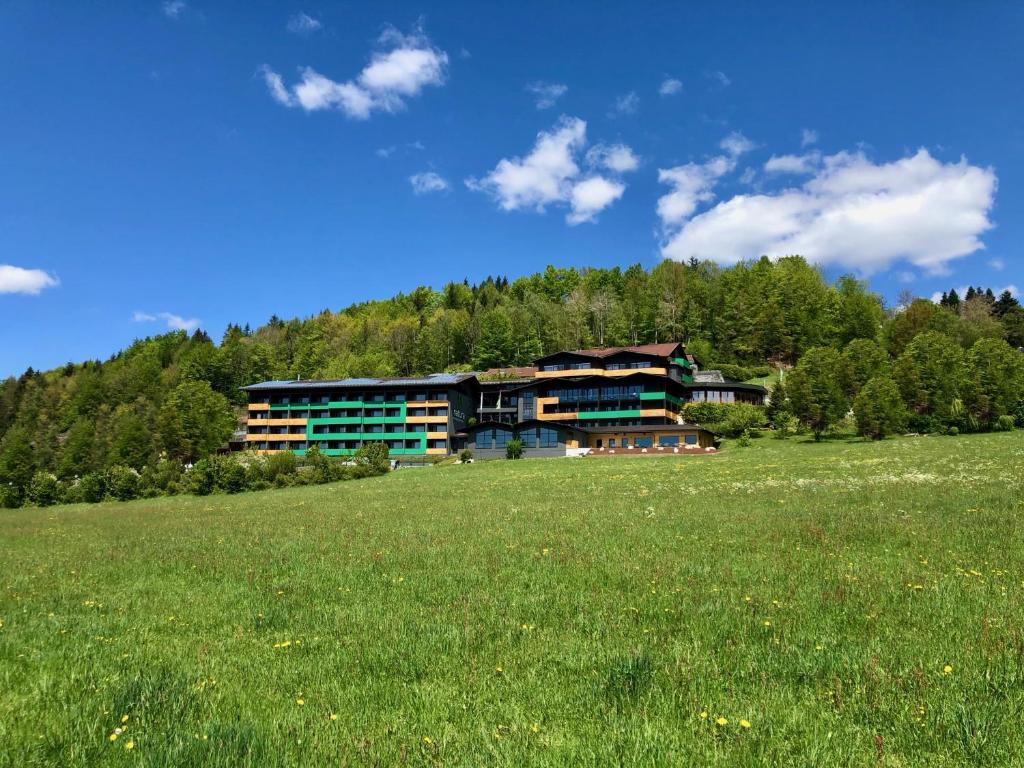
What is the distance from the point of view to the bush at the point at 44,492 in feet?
198

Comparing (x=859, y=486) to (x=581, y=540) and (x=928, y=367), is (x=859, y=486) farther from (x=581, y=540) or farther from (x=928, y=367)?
(x=928, y=367)

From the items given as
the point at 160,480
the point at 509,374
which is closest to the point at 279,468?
the point at 160,480

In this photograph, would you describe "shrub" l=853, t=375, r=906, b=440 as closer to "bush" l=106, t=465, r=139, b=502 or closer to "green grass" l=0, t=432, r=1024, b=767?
"green grass" l=0, t=432, r=1024, b=767

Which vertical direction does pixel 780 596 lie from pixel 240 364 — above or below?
below

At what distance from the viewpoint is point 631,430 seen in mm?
82625

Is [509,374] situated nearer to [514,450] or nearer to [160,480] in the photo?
[514,450]

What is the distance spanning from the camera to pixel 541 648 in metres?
7.29

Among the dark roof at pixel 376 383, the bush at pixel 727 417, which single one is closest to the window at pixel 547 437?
the bush at pixel 727 417

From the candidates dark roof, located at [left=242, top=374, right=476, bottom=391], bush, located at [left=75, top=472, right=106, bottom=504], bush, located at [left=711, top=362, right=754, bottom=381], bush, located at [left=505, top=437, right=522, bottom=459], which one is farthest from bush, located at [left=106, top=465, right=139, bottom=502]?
bush, located at [left=711, top=362, right=754, bottom=381]

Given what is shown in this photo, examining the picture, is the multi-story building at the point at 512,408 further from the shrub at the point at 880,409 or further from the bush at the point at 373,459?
the shrub at the point at 880,409

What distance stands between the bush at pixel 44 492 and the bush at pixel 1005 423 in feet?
321

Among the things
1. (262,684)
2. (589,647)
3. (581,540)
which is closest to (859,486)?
(581,540)

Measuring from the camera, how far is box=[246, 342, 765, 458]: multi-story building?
82.7 m

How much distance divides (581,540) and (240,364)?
6136 inches
